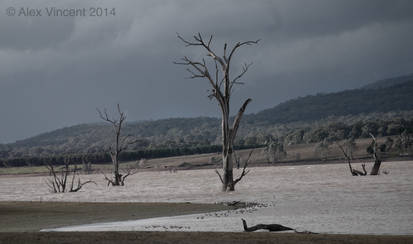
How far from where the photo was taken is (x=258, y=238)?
10.8 m

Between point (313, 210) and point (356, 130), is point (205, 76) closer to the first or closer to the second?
point (313, 210)

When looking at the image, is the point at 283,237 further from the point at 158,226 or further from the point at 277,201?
the point at 277,201

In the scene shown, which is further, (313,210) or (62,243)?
(313,210)

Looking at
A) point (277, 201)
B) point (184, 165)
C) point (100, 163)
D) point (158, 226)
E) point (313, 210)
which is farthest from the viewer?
point (100, 163)

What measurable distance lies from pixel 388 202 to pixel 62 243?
39.5 feet

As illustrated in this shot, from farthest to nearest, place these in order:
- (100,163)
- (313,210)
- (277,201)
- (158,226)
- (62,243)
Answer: (100,163), (277,201), (313,210), (158,226), (62,243)

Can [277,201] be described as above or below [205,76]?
below

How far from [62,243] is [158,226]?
4.27 metres

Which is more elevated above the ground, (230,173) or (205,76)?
(205,76)

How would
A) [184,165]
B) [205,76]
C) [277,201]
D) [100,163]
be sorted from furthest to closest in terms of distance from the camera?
[100,163]
[184,165]
[205,76]
[277,201]

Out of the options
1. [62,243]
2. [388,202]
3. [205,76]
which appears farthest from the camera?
[205,76]

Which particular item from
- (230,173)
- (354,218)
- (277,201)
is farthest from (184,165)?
(354,218)

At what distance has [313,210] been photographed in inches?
725

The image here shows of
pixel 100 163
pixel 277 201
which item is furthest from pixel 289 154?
pixel 277 201
